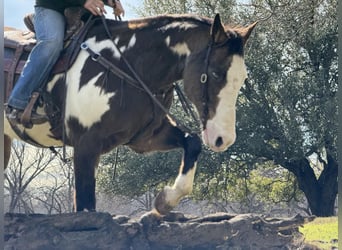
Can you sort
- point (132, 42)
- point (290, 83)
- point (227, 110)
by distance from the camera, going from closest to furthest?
point (227, 110)
point (132, 42)
point (290, 83)

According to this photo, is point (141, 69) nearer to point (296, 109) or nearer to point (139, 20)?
point (139, 20)

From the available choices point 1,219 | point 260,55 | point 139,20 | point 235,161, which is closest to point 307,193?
point 235,161

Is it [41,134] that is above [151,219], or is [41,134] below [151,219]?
above

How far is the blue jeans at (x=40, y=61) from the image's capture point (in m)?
5.37

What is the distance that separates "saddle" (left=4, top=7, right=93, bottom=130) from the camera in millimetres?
5461

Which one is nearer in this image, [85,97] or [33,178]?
[85,97]

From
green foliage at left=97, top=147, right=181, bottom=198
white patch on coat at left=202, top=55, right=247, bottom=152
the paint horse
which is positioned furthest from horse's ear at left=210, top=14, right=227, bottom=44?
green foliage at left=97, top=147, right=181, bottom=198

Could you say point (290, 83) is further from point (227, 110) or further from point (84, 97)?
point (227, 110)

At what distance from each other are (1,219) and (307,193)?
19.5 m

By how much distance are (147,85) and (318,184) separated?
16884 millimetres

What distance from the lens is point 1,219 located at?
2.03 m

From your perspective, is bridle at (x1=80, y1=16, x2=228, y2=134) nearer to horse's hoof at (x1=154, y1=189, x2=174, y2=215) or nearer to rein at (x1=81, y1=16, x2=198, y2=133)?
rein at (x1=81, y1=16, x2=198, y2=133)

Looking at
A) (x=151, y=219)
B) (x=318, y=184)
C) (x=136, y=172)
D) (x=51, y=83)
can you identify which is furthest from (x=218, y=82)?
(x=318, y=184)

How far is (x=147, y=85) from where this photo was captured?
17.6 feet
